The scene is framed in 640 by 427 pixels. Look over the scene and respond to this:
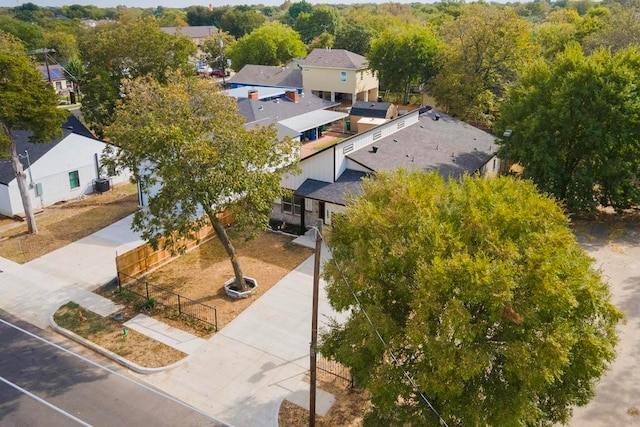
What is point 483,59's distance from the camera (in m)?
48.9

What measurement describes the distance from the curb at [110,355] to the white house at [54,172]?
1495 centimetres

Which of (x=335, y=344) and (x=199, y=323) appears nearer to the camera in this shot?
(x=335, y=344)

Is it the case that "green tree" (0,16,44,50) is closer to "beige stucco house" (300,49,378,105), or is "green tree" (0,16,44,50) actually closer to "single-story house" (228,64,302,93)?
"single-story house" (228,64,302,93)

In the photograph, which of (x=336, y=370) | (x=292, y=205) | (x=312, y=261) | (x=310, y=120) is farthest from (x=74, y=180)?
(x=336, y=370)

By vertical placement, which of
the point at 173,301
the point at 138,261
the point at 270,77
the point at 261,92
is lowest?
the point at 173,301

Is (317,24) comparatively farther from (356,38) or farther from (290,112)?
(290,112)

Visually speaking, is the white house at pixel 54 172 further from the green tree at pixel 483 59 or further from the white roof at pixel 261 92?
the green tree at pixel 483 59

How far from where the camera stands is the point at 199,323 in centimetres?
2075

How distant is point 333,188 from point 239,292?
8634 mm

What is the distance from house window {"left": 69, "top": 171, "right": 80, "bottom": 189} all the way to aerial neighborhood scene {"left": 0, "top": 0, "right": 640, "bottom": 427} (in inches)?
14.2

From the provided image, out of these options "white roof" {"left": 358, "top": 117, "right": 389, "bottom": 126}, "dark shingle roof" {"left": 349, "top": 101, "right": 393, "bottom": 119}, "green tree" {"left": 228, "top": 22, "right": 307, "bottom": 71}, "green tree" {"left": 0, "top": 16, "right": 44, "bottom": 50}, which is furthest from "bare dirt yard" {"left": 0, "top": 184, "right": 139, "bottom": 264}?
"green tree" {"left": 0, "top": 16, "right": 44, "bottom": 50}

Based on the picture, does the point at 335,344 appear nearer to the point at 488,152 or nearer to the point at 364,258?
the point at 364,258

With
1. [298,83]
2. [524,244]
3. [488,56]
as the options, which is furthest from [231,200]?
[298,83]

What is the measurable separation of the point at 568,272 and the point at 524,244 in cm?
113
